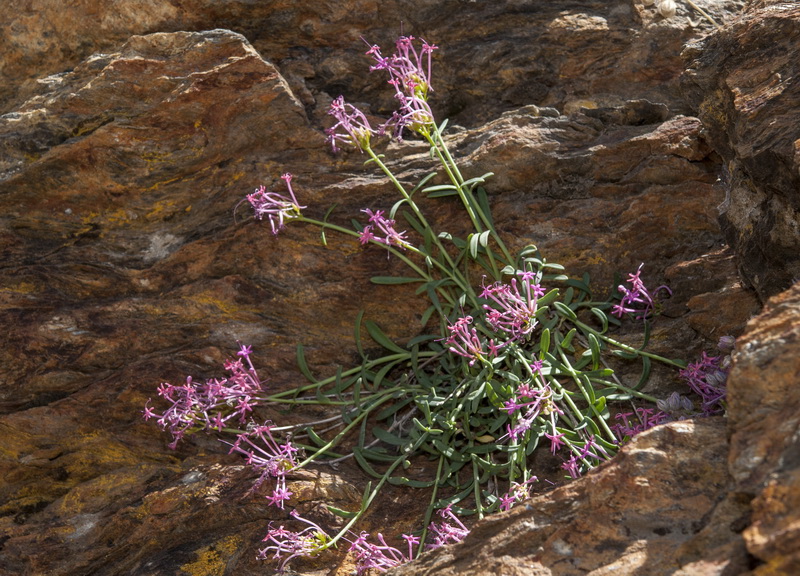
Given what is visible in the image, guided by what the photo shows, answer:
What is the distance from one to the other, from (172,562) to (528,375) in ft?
6.85

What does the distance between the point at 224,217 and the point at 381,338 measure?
4.26 feet

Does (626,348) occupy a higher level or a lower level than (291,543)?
higher

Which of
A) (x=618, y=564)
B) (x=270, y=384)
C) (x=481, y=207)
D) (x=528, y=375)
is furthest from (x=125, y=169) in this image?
(x=618, y=564)

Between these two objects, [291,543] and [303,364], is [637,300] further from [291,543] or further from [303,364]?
[291,543]

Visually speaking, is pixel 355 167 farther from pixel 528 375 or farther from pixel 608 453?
pixel 608 453

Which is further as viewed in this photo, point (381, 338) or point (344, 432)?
point (381, 338)

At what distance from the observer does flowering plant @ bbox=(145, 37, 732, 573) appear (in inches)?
152

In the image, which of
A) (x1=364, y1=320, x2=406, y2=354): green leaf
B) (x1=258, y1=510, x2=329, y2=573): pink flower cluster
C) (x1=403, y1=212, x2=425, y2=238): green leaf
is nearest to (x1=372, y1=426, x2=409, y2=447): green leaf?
(x1=364, y1=320, x2=406, y2=354): green leaf

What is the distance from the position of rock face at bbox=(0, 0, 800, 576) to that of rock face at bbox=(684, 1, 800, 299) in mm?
173

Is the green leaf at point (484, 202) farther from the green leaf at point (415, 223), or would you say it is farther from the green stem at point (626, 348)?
the green stem at point (626, 348)

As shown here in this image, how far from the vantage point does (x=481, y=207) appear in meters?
4.71

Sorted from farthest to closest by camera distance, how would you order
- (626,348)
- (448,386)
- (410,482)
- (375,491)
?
Answer: (448,386), (626,348), (410,482), (375,491)

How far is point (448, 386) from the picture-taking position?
445cm

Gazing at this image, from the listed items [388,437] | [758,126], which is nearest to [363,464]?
[388,437]
